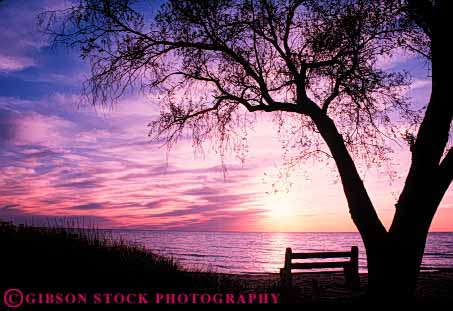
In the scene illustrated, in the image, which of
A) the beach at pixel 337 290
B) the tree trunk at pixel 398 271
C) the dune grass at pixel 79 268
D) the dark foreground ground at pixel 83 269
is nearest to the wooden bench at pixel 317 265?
the beach at pixel 337 290

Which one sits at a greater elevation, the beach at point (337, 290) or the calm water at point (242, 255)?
the beach at point (337, 290)

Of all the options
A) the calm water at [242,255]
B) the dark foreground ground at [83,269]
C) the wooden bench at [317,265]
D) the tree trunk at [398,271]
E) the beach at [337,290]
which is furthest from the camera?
the calm water at [242,255]

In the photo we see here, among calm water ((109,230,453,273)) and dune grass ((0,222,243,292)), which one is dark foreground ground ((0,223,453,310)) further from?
calm water ((109,230,453,273))

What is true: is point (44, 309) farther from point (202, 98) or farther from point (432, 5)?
point (432, 5)

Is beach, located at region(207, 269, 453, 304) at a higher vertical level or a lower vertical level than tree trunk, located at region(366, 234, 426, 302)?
lower

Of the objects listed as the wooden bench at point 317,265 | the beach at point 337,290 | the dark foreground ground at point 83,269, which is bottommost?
the beach at point 337,290

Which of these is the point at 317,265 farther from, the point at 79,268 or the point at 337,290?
the point at 79,268

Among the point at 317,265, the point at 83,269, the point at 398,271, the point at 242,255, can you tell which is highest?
the point at 398,271

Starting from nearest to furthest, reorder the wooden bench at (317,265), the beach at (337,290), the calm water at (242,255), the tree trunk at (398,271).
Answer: the tree trunk at (398,271) < the beach at (337,290) < the wooden bench at (317,265) < the calm water at (242,255)

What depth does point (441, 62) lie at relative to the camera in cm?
757

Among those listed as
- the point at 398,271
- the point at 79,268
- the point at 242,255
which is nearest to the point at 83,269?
the point at 79,268

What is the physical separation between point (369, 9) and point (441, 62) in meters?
2.17

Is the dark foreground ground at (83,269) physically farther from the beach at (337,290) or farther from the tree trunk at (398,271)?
the tree trunk at (398,271)

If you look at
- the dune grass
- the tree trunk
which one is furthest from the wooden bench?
the tree trunk
